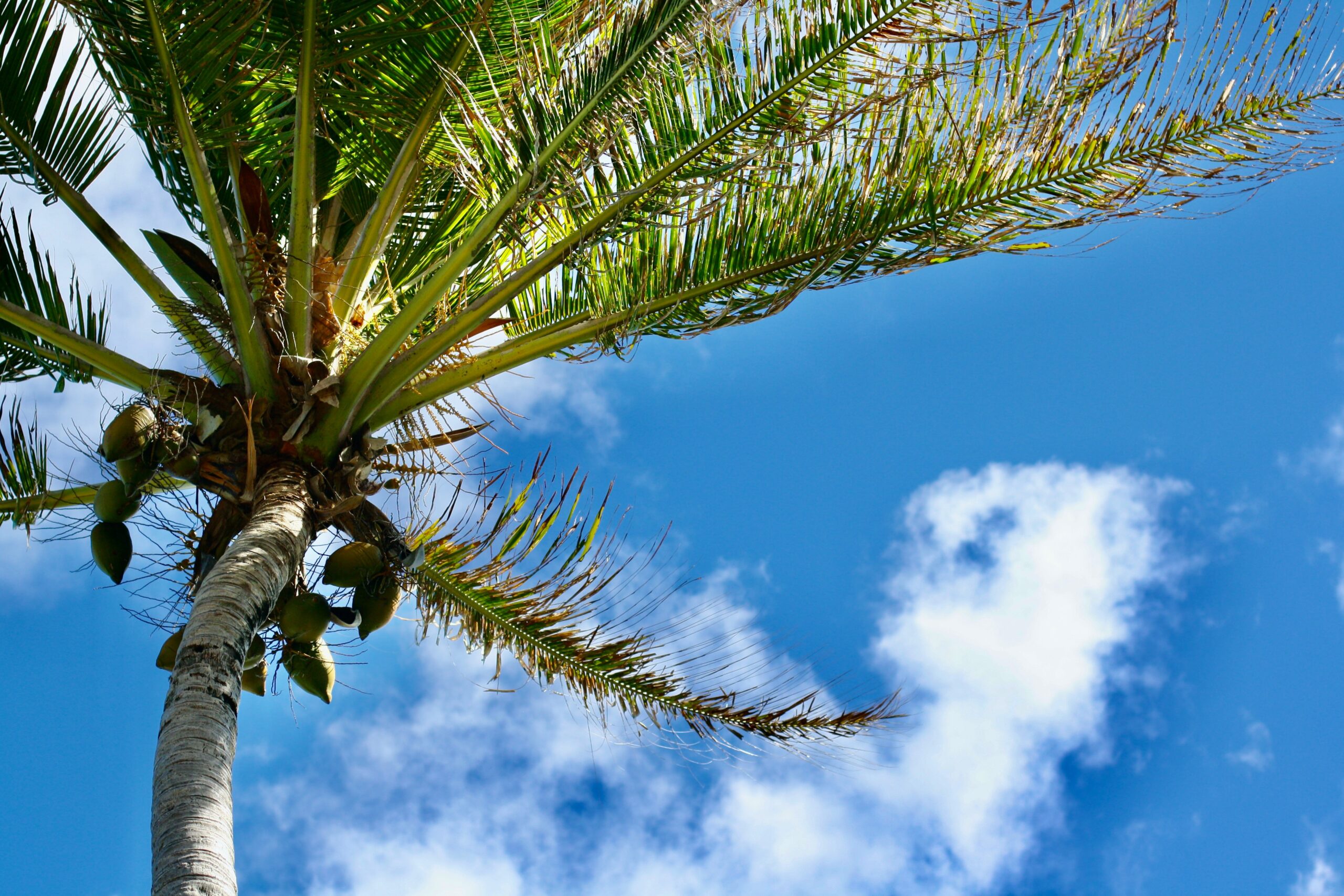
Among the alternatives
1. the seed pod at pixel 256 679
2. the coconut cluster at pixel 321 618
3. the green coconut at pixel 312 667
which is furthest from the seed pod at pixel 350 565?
the seed pod at pixel 256 679

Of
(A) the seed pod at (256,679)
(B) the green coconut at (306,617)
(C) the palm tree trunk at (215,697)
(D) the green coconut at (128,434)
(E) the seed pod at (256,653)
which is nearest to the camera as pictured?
(C) the palm tree trunk at (215,697)

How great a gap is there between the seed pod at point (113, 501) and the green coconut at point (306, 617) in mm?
736

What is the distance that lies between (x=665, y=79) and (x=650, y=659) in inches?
101

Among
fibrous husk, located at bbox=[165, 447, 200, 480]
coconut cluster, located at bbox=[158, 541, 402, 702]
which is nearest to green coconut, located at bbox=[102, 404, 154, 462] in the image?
fibrous husk, located at bbox=[165, 447, 200, 480]

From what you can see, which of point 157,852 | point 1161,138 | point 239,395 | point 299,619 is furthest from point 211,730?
point 1161,138

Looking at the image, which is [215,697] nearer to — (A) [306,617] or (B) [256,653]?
(A) [306,617]

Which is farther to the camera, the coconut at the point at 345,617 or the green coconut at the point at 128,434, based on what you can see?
the coconut at the point at 345,617

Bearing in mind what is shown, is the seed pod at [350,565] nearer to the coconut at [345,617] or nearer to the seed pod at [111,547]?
the coconut at [345,617]

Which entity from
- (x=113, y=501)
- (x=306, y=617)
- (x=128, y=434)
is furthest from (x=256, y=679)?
(x=128, y=434)

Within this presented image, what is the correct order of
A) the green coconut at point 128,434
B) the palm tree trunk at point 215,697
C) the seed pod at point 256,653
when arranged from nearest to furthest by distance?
the palm tree trunk at point 215,697 → the green coconut at point 128,434 → the seed pod at point 256,653

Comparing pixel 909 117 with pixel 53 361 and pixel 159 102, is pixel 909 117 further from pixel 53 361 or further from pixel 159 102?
pixel 53 361

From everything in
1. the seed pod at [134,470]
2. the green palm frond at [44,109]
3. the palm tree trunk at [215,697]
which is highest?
the green palm frond at [44,109]

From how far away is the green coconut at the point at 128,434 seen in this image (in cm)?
391

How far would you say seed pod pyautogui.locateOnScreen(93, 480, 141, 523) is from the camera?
4086 millimetres
